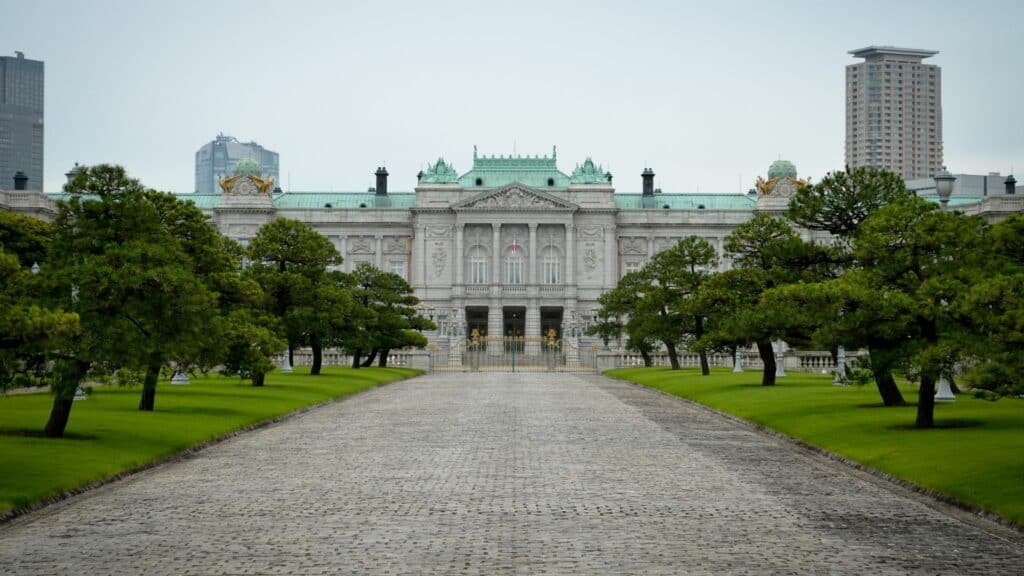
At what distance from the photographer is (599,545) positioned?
19422 mm

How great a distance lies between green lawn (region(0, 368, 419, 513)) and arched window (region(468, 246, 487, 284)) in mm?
79427

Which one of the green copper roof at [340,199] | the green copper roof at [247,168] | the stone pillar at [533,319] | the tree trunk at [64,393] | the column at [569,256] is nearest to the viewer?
the tree trunk at [64,393]

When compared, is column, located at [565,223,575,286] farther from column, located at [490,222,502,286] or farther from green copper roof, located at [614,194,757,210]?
green copper roof, located at [614,194,757,210]

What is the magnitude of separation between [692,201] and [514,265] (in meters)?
23.9

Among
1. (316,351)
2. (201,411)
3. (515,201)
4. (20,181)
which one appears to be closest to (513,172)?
(515,201)

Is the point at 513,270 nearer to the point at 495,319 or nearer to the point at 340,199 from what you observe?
the point at 495,319

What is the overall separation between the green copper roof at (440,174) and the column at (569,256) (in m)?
14.0

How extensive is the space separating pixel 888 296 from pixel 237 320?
78.8ft

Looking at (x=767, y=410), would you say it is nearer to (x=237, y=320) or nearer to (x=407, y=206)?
(x=237, y=320)

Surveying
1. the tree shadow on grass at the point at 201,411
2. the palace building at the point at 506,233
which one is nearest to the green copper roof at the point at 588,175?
the palace building at the point at 506,233

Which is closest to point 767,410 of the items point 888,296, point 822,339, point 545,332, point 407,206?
point 822,339

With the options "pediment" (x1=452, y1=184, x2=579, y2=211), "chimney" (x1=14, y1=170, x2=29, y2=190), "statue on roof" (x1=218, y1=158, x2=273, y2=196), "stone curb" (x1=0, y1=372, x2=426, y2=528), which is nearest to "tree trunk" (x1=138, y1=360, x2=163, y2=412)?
"stone curb" (x1=0, y1=372, x2=426, y2=528)

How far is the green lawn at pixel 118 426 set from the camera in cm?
2602

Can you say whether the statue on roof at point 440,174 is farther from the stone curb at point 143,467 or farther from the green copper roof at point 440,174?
the stone curb at point 143,467
